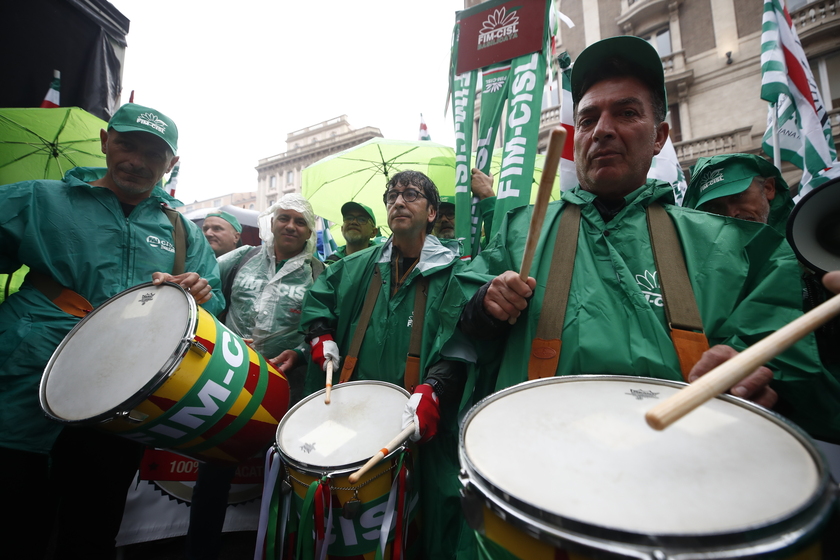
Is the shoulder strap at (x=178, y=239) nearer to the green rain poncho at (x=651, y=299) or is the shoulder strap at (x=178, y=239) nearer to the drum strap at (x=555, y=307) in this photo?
the green rain poncho at (x=651, y=299)

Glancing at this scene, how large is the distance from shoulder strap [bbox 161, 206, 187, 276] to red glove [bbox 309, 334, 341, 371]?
1019 millimetres

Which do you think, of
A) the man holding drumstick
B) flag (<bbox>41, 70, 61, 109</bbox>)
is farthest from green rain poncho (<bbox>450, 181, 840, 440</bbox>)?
flag (<bbox>41, 70, 61, 109</bbox>)

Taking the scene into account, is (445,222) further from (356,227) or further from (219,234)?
(219,234)

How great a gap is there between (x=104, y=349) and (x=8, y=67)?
426cm

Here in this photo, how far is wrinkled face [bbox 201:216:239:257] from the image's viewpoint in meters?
4.54

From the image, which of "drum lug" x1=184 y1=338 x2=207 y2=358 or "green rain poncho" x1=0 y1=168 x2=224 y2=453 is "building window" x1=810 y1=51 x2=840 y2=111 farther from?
"green rain poncho" x1=0 y1=168 x2=224 y2=453

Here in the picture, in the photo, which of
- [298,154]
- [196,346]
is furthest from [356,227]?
[298,154]

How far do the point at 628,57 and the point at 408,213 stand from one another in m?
1.50

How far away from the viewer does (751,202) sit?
2430 millimetres

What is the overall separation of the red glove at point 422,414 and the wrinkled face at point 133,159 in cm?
210

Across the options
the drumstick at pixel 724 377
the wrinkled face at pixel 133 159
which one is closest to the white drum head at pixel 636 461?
the drumstick at pixel 724 377

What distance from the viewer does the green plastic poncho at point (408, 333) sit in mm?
1771

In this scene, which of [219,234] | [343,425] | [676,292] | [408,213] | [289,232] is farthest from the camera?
[219,234]

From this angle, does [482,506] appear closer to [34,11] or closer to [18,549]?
[18,549]
